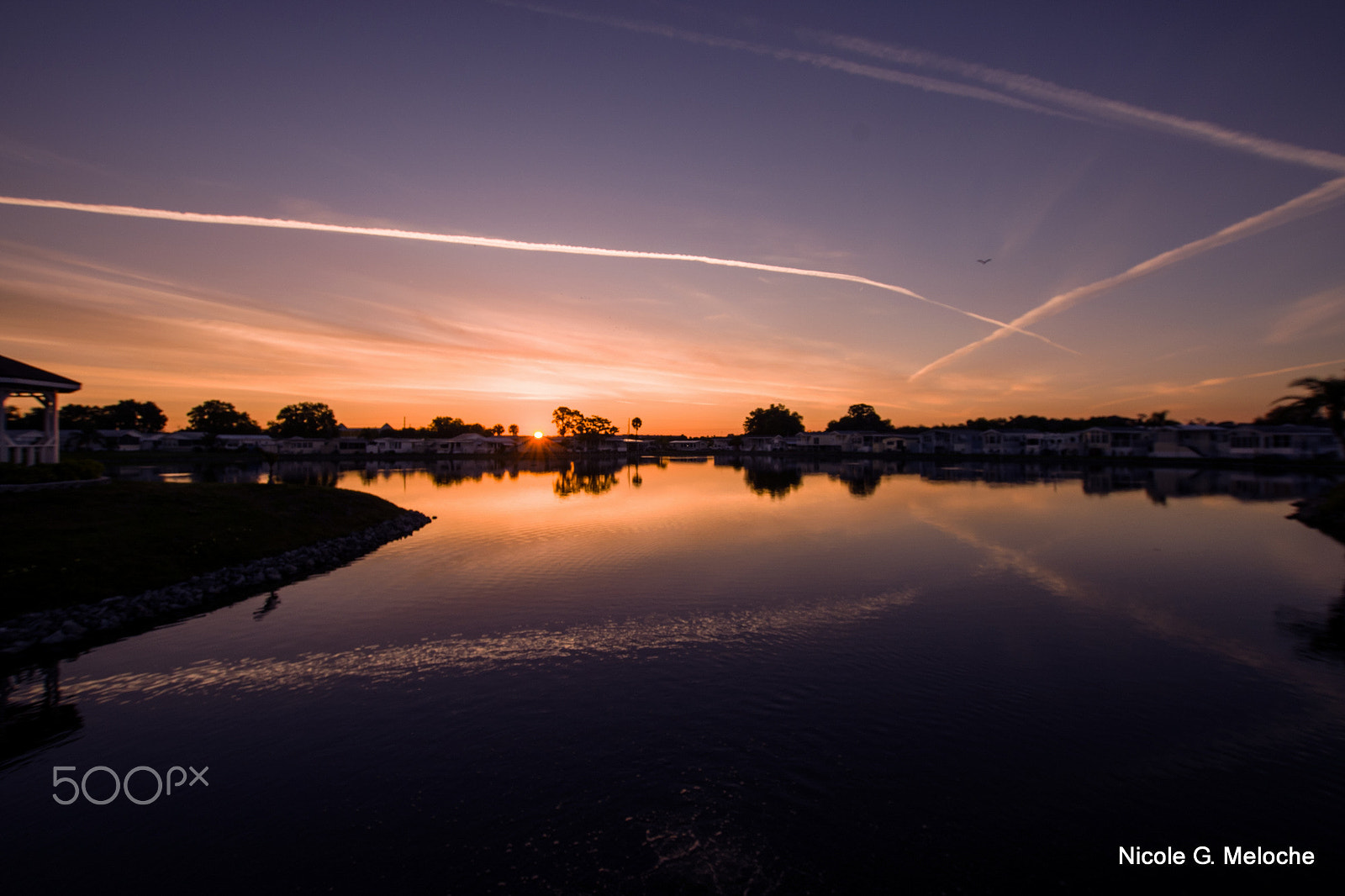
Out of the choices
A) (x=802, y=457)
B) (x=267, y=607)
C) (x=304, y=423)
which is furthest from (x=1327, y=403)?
(x=304, y=423)

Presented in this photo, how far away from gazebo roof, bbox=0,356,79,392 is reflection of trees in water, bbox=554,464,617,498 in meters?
41.1

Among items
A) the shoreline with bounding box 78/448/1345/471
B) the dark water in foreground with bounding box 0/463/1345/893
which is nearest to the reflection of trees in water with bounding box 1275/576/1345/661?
the dark water in foreground with bounding box 0/463/1345/893

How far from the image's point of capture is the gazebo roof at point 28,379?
2659 cm

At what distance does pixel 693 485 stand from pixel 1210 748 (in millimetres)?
65715

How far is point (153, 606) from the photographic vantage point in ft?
67.4

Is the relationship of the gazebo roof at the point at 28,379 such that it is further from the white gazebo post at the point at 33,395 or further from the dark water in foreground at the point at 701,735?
the dark water in foreground at the point at 701,735

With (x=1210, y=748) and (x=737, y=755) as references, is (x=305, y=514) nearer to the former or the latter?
(x=737, y=755)

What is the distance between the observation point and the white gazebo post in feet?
88.5

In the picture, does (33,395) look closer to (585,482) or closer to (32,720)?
(32,720)

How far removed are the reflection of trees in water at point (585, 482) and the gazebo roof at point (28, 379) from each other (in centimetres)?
4115

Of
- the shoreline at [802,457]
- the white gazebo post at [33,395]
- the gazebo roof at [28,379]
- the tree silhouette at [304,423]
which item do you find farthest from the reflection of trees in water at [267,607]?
the tree silhouette at [304,423]

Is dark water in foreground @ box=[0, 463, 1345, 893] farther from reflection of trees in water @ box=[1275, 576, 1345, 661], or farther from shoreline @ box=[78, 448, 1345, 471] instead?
shoreline @ box=[78, 448, 1345, 471]

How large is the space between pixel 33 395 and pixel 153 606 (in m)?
17.3

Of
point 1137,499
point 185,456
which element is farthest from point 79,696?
point 185,456
